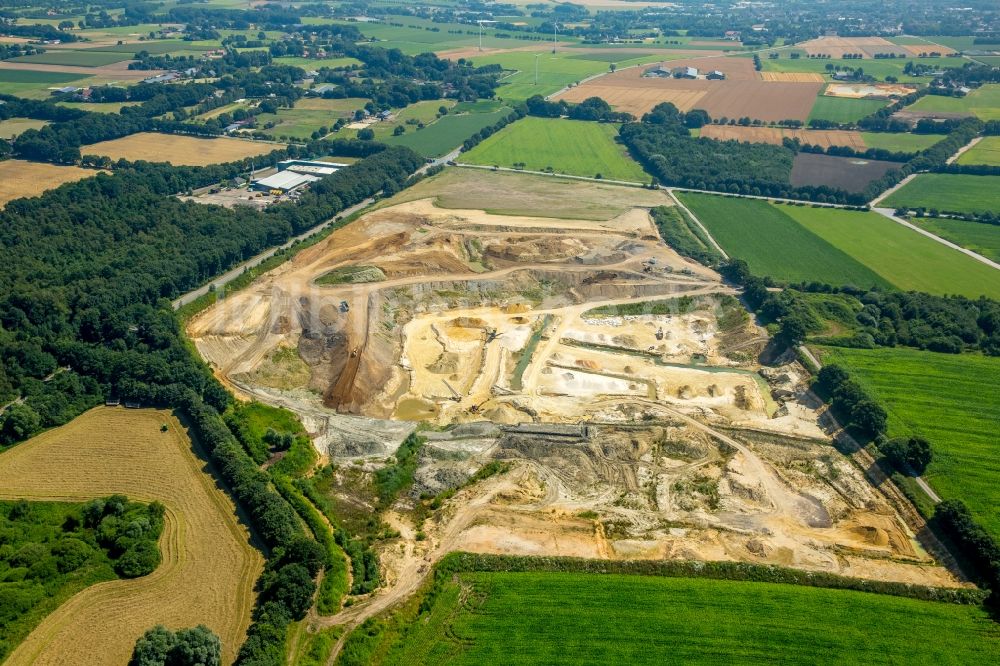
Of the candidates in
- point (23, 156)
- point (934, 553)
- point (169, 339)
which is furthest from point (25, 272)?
point (934, 553)

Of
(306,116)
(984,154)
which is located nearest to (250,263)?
(306,116)

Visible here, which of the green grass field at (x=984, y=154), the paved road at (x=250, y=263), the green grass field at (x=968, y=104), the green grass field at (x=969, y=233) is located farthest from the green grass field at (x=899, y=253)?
the green grass field at (x=968, y=104)

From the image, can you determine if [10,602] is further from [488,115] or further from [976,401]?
[488,115]

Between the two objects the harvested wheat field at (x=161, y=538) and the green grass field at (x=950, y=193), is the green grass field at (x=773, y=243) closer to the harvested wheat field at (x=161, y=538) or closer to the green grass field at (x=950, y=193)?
the green grass field at (x=950, y=193)

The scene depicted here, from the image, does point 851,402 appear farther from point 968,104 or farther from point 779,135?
point 968,104

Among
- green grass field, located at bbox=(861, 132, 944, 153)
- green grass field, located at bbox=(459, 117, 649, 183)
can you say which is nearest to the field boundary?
green grass field, located at bbox=(459, 117, 649, 183)
